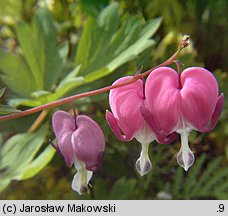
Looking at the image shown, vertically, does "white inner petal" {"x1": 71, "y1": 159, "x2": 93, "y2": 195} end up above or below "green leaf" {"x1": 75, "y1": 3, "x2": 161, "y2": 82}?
below

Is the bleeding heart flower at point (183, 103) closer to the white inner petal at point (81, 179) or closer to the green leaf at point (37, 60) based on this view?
the white inner petal at point (81, 179)

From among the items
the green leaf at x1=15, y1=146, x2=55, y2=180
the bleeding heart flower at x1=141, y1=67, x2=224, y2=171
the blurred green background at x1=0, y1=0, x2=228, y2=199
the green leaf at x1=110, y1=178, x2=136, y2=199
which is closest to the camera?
the bleeding heart flower at x1=141, y1=67, x2=224, y2=171

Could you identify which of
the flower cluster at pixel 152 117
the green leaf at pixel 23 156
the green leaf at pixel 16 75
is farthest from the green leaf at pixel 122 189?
the flower cluster at pixel 152 117

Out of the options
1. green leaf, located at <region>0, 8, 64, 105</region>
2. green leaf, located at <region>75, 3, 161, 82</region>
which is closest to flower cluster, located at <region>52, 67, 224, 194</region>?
green leaf, located at <region>75, 3, 161, 82</region>

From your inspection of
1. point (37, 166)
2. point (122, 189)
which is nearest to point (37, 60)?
point (37, 166)

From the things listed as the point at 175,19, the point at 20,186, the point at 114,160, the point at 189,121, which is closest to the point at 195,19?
the point at 175,19

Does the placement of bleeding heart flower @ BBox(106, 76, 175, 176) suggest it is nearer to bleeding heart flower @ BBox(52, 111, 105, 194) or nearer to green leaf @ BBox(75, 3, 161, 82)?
bleeding heart flower @ BBox(52, 111, 105, 194)

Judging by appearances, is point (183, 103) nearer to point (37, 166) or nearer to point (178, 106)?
point (178, 106)
